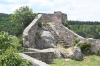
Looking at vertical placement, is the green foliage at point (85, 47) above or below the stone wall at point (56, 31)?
below

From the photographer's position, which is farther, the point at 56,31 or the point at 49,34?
the point at 56,31

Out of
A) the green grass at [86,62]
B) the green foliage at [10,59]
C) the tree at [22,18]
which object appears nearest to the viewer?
the green foliage at [10,59]

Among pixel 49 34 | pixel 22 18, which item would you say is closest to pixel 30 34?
pixel 49 34

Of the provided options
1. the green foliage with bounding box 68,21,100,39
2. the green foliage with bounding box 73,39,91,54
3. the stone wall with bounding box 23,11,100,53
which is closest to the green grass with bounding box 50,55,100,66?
the green foliage with bounding box 73,39,91,54

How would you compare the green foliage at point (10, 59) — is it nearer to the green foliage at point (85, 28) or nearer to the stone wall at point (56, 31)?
the stone wall at point (56, 31)

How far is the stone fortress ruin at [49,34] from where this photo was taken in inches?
1004

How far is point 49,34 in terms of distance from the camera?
1089 inches

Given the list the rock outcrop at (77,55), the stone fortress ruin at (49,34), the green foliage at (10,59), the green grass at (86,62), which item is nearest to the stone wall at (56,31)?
the stone fortress ruin at (49,34)

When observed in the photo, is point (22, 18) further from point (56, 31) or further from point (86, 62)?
point (86, 62)

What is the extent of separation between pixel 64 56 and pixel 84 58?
1.74 m

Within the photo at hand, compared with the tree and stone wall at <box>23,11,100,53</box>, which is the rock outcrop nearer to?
stone wall at <box>23,11,100,53</box>

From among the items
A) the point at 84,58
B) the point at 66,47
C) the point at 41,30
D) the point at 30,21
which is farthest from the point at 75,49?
the point at 30,21

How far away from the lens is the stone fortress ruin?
25500 millimetres

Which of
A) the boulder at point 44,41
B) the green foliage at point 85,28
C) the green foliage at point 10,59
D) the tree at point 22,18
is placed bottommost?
the green foliage at point 85,28
